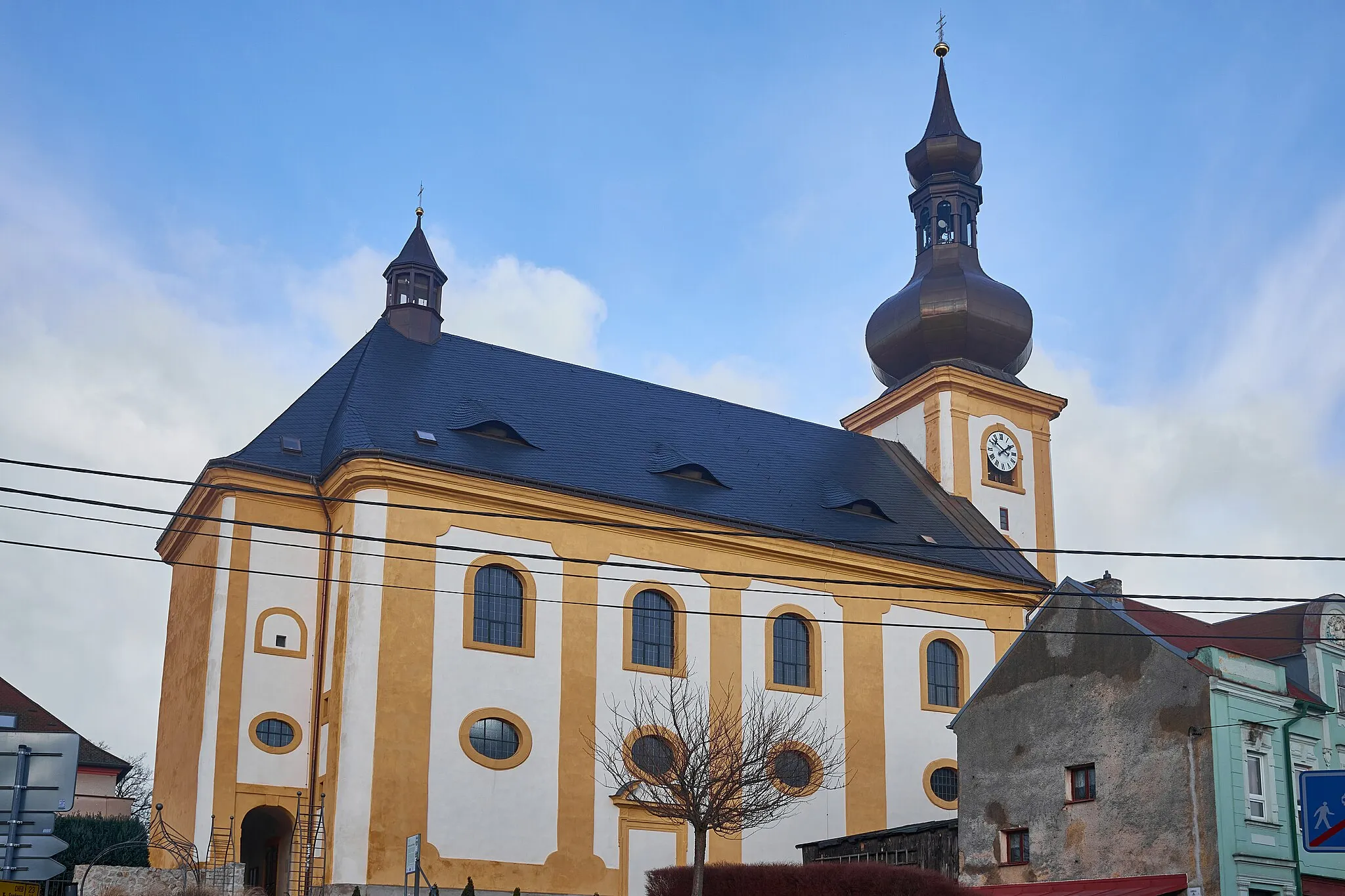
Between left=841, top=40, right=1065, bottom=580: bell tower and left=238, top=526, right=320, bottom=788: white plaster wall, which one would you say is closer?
left=238, top=526, right=320, bottom=788: white plaster wall

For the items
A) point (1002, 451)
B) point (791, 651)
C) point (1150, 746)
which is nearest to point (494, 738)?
point (791, 651)

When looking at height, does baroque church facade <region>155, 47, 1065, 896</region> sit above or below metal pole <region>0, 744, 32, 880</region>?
above

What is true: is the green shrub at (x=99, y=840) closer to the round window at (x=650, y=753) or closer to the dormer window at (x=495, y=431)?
the round window at (x=650, y=753)

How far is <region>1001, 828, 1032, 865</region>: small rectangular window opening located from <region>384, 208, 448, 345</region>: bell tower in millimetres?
18342

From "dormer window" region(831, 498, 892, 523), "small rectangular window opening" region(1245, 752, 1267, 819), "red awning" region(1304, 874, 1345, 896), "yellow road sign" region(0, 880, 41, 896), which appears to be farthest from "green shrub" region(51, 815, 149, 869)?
"yellow road sign" region(0, 880, 41, 896)

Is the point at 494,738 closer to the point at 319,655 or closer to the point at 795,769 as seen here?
the point at 319,655

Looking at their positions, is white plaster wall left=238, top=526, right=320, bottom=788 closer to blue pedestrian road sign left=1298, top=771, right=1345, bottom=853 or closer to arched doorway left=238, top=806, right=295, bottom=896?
arched doorway left=238, top=806, right=295, bottom=896

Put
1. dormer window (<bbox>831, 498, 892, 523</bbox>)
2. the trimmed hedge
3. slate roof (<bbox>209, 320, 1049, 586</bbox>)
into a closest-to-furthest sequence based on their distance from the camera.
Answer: the trimmed hedge < slate roof (<bbox>209, 320, 1049, 586</bbox>) < dormer window (<bbox>831, 498, 892, 523</bbox>)

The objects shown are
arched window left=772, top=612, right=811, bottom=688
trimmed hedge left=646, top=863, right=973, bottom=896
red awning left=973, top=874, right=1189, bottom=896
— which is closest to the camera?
trimmed hedge left=646, top=863, right=973, bottom=896

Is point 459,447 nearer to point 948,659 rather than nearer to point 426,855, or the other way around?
point 426,855

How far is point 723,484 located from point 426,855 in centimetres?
1193

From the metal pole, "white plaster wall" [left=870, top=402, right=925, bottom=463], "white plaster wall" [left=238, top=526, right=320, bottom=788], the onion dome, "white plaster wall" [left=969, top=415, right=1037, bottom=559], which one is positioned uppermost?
the onion dome

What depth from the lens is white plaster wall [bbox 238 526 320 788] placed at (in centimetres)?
3034

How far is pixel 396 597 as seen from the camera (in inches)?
1194
